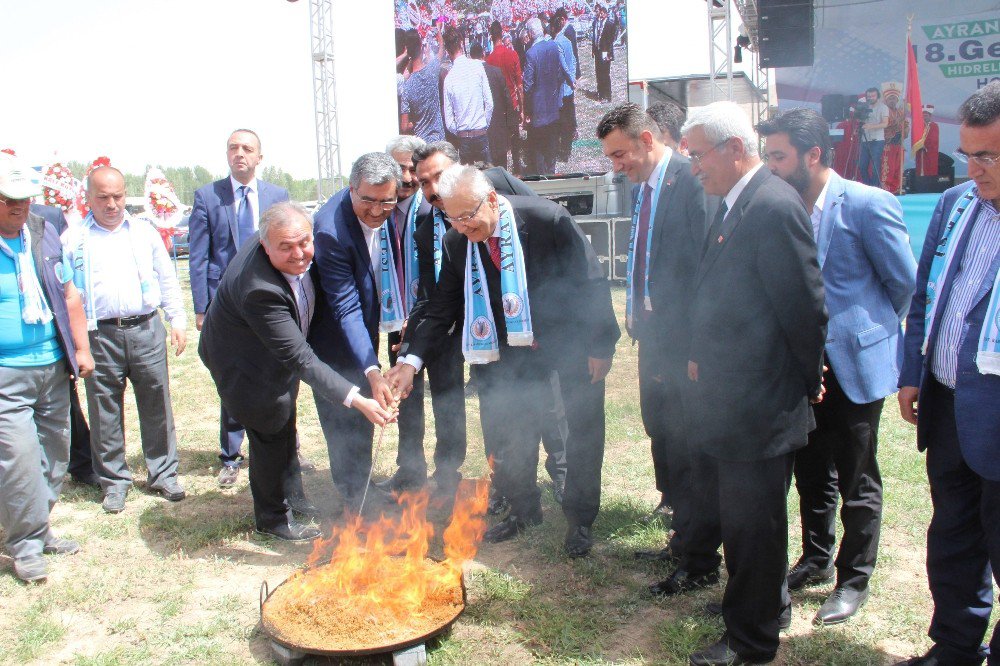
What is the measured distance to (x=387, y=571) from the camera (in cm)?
359

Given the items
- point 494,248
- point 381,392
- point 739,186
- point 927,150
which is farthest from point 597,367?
A: point 927,150

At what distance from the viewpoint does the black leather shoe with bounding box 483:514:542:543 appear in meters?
4.42

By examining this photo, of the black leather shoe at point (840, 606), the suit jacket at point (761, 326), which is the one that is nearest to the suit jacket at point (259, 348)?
the suit jacket at point (761, 326)

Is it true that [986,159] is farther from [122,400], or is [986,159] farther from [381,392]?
[122,400]

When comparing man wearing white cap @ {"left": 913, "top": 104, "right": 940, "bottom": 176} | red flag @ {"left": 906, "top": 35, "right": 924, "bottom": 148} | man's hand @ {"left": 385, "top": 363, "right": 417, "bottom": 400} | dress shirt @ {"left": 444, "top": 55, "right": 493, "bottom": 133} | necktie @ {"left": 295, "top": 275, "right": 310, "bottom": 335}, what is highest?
dress shirt @ {"left": 444, "top": 55, "right": 493, "bottom": 133}

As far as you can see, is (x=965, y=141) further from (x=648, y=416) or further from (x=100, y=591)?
(x=100, y=591)

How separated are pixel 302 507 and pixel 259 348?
1266 mm

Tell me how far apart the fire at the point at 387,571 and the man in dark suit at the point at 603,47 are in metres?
11.8

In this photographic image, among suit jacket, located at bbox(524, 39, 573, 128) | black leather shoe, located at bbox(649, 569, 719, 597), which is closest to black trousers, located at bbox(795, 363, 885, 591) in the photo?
black leather shoe, located at bbox(649, 569, 719, 597)

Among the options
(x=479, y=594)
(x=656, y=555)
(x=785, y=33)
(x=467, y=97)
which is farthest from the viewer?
(x=467, y=97)

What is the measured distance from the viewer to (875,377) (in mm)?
3229

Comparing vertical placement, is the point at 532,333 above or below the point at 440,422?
above

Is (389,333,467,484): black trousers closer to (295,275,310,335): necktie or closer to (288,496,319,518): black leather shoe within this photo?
(288,496,319,518): black leather shoe

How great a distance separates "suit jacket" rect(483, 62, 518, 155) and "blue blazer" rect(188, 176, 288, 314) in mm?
10061
